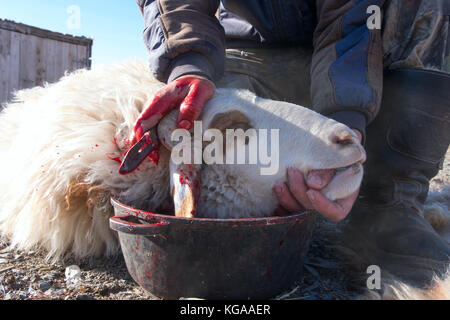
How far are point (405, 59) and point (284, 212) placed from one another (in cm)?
133

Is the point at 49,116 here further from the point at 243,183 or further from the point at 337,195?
the point at 337,195

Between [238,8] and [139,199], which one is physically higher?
[238,8]

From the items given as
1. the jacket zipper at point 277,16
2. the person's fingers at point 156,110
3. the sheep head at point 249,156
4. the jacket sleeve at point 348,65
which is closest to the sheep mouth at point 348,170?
the sheep head at point 249,156

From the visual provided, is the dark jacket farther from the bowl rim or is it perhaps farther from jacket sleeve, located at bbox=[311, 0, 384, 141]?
the bowl rim

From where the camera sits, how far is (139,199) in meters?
1.35

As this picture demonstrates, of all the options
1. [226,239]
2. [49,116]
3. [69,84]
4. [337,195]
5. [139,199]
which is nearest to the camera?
[226,239]

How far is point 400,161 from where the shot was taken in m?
1.92

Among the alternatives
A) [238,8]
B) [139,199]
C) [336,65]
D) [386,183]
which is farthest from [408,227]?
[238,8]

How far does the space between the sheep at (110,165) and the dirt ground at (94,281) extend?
7 centimetres

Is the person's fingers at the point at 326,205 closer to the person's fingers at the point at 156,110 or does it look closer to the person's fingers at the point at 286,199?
the person's fingers at the point at 286,199

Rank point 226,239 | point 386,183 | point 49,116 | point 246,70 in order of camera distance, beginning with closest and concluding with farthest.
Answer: point 226,239 → point 49,116 → point 386,183 → point 246,70

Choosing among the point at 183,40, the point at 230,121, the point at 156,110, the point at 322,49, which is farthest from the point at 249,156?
the point at 322,49

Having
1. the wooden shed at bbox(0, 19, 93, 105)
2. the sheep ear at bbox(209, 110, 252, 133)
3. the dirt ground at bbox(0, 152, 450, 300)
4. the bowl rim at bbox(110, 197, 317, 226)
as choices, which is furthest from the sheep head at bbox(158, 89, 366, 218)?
the wooden shed at bbox(0, 19, 93, 105)
